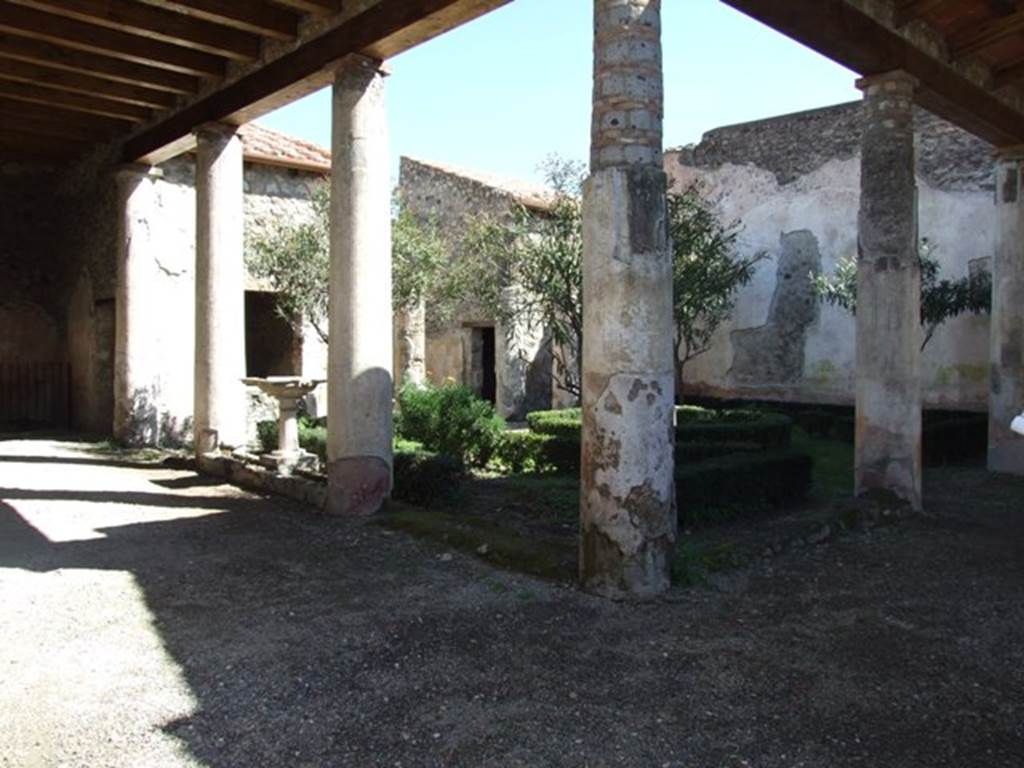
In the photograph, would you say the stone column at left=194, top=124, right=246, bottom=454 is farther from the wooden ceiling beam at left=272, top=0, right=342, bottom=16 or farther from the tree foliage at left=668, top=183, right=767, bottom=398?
the tree foliage at left=668, top=183, right=767, bottom=398

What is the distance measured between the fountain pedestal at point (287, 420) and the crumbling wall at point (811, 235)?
950 centimetres

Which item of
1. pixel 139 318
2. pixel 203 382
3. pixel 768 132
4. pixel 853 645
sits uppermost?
pixel 768 132

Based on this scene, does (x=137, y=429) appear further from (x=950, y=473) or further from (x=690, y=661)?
(x=950, y=473)

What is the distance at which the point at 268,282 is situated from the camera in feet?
41.4

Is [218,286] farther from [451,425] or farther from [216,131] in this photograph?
[451,425]

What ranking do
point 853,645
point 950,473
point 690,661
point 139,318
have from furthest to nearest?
point 139,318
point 950,473
point 853,645
point 690,661

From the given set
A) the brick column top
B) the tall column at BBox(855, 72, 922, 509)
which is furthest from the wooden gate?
the tall column at BBox(855, 72, 922, 509)

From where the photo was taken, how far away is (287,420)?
27.1ft

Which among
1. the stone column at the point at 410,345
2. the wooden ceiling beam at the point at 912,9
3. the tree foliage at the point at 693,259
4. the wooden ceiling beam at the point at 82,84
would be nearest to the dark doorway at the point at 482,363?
the stone column at the point at 410,345

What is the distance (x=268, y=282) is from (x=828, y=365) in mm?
9763

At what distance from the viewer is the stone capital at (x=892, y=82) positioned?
23.4 ft

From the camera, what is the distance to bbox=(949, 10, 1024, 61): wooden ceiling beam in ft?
22.5

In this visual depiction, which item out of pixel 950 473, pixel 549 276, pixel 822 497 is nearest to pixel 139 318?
pixel 549 276

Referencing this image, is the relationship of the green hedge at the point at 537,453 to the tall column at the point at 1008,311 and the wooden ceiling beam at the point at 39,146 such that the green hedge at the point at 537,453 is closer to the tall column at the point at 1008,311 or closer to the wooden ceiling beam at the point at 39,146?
the tall column at the point at 1008,311
